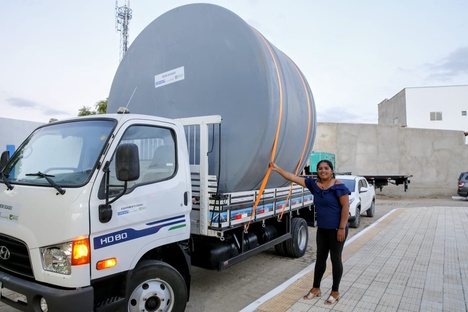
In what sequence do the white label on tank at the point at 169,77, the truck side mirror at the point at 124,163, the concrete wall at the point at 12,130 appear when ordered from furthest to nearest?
the concrete wall at the point at 12,130 < the white label on tank at the point at 169,77 < the truck side mirror at the point at 124,163

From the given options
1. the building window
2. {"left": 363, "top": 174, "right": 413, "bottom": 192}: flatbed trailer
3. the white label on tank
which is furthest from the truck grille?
the building window

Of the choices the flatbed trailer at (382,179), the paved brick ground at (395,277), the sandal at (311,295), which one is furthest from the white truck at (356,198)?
the sandal at (311,295)

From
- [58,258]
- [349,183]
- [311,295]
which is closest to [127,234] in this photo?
[58,258]

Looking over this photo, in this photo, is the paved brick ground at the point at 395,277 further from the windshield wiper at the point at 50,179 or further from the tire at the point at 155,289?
the windshield wiper at the point at 50,179

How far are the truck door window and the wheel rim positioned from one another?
1.00 metres

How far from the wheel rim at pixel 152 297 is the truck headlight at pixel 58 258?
0.72 m

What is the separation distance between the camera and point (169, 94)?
5070 millimetres

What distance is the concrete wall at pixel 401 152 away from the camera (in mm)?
23891

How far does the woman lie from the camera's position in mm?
4309

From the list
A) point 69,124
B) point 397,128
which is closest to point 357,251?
point 69,124

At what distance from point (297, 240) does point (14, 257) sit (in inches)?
193

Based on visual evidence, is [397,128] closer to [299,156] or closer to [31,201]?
[299,156]

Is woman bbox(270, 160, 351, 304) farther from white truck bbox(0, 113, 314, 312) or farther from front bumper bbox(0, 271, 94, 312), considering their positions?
front bumper bbox(0, 271, 94, 312)

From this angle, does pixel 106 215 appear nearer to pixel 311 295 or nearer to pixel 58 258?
pixel 58 258
